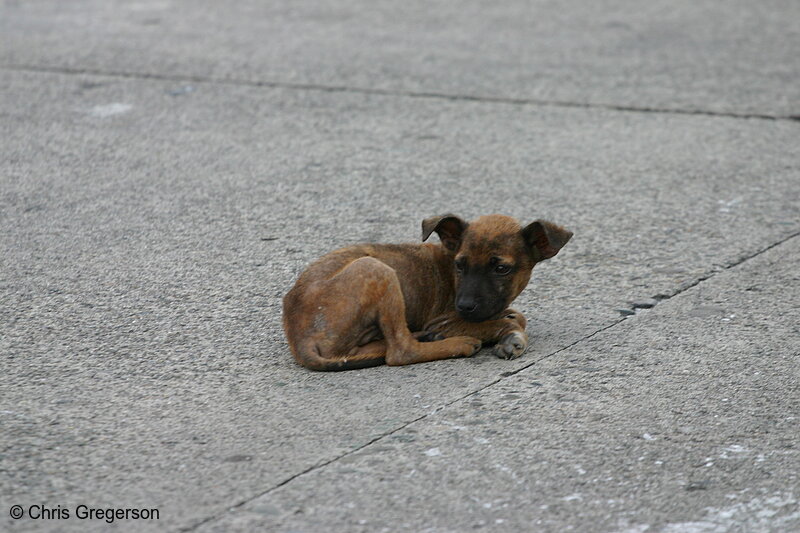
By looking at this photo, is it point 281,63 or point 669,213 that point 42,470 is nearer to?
point 669,213

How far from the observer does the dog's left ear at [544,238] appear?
15.6 feet

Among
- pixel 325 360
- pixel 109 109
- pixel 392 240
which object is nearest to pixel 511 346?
pixel 325 360

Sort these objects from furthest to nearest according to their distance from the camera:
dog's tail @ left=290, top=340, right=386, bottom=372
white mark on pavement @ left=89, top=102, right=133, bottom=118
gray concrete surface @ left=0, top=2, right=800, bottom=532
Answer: white mark on pavement @ left=89, top=102, right=133, bottom=118 → dog's tail @ left=290, top=340, right=386, bottom=372 → gray concrete surface @ left=0, top=2, right=800, bottom=532

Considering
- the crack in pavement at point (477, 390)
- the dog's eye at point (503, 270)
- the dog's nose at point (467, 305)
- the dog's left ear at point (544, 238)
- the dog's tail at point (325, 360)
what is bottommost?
the crack in pavement at point (477, 390)

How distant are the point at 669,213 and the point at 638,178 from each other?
2.19 feet

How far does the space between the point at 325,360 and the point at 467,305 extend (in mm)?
638

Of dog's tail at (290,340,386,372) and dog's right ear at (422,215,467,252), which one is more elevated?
dog's right ear at (422,215,467,252)

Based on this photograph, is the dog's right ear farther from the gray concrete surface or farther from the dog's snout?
the gray concrete surface

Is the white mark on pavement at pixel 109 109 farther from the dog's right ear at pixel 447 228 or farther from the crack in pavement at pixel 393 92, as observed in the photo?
the dog's right ear at pixel 447 228

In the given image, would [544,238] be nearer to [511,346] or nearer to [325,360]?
[511,346]

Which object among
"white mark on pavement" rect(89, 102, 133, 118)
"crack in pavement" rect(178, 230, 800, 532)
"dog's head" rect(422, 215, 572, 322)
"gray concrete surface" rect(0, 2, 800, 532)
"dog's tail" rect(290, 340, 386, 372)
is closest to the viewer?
"crack in pavement" rect(178, 230, 800, 532)

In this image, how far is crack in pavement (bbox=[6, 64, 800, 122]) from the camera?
27.8 feet

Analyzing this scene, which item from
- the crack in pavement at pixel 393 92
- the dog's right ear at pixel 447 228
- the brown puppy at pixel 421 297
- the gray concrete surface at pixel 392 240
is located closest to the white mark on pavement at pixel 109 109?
the gray concrete surface at pixel 392 240

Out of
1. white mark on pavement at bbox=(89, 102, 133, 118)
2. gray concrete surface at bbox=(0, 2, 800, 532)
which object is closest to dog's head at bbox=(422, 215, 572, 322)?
gray concrete surface at bbox=(0, 2, 800, 532)
